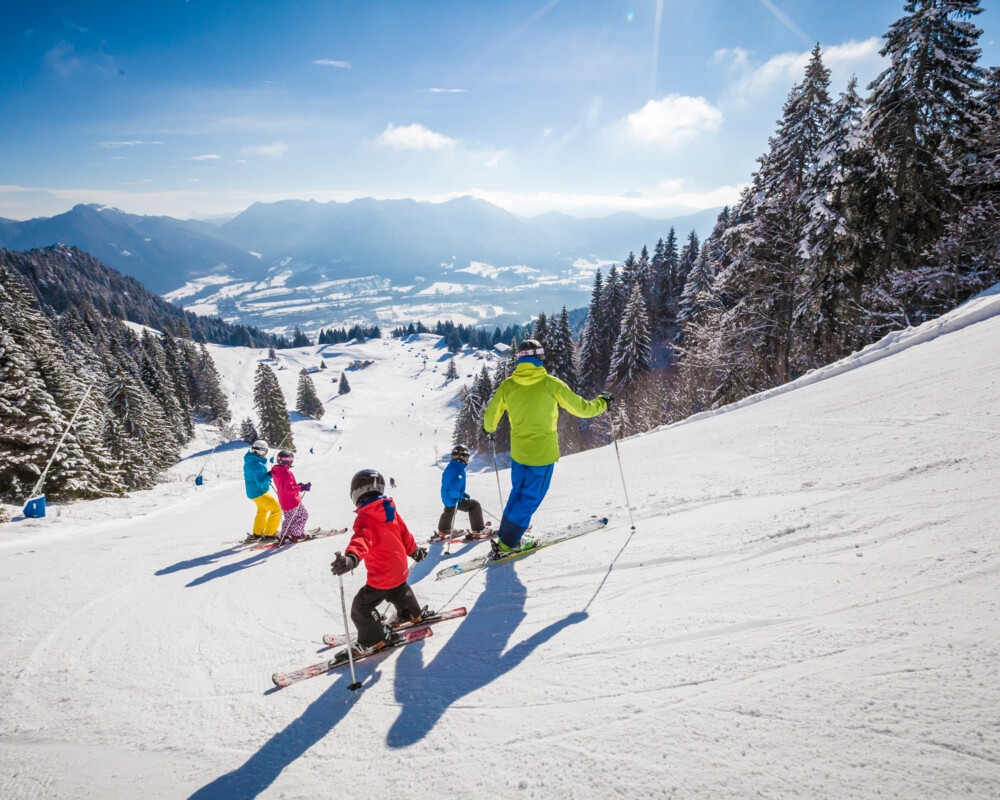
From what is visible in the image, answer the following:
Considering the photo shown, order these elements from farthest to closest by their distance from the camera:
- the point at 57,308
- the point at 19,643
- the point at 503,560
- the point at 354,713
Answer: the point at 57,308, the point at 503,560, the point at 19,643, the point at 354,713

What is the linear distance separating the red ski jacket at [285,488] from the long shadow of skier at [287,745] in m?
4.82

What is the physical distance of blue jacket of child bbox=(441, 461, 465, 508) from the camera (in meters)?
6.09

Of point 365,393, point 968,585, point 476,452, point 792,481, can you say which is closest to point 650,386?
point 476,452

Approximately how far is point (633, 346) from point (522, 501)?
36.2 metres

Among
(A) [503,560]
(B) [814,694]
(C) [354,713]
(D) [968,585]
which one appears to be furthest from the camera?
(A) [503,560]

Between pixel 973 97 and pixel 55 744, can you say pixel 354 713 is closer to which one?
pixel 55 744

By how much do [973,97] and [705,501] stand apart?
1909 centimetres

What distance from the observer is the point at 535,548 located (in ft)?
16.2

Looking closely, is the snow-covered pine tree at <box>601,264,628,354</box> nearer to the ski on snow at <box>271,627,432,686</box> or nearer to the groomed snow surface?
the groomed snow surface

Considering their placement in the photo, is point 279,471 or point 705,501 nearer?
point 705,501

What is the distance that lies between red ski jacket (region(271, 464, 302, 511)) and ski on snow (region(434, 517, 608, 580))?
3.83 meters

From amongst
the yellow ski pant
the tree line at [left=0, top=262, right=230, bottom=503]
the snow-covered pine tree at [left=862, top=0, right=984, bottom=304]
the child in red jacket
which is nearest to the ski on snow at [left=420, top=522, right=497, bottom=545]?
the child in red jacket

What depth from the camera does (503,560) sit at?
15.8 ft

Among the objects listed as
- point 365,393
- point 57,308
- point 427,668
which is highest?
point 57,308
